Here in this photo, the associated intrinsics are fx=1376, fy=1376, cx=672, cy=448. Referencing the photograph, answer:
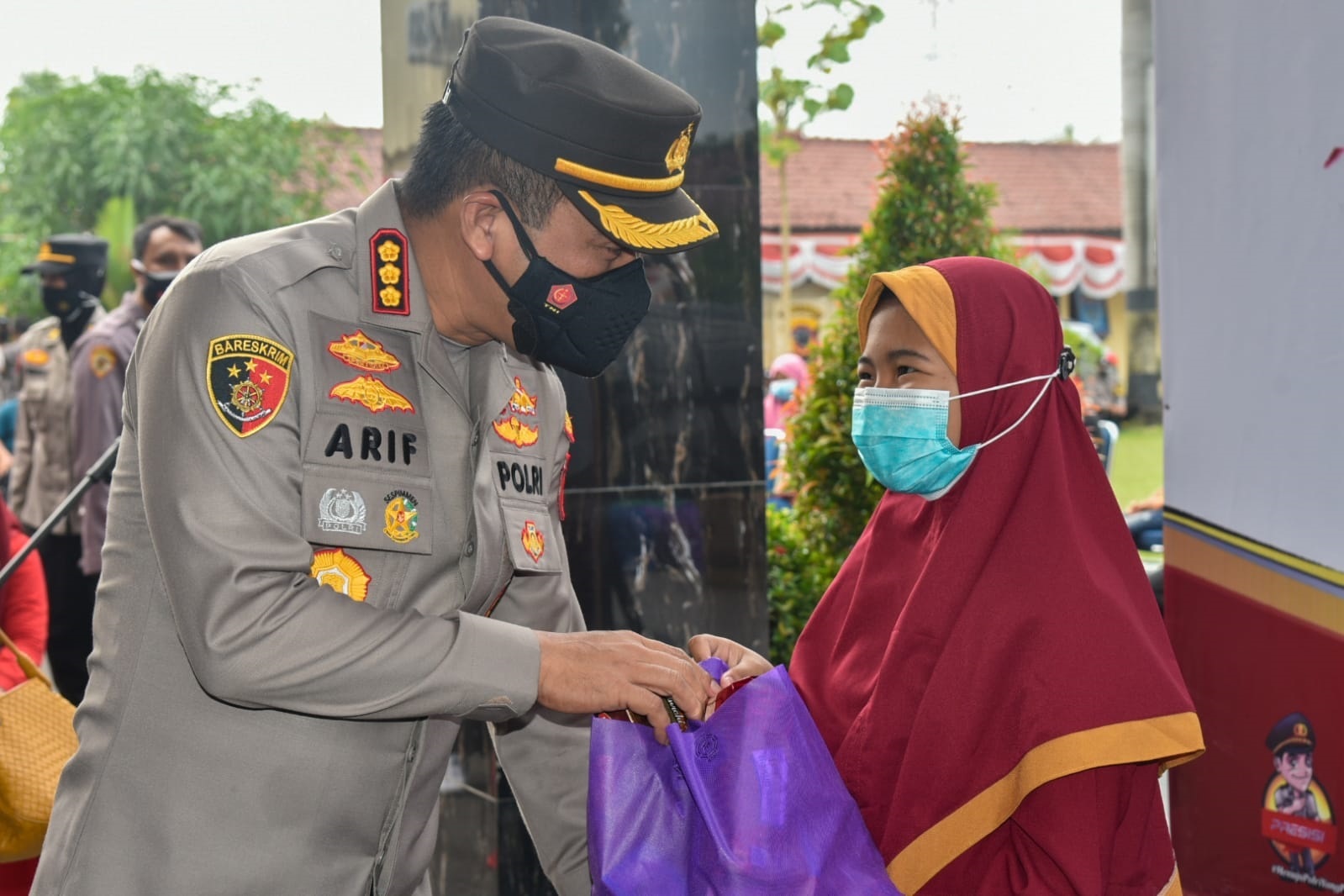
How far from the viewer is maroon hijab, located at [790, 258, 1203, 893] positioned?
6.86ft

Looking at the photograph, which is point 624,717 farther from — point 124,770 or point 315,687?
point 124,770

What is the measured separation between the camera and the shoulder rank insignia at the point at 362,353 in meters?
1.88

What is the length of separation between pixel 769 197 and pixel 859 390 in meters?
24.9

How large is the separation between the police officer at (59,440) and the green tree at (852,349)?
10.1 feet


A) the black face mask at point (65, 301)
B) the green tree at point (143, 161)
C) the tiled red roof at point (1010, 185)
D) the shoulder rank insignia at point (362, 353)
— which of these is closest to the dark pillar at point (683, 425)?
the shoulder rank insignia at point (362, 353)

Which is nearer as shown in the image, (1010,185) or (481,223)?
(481,223)

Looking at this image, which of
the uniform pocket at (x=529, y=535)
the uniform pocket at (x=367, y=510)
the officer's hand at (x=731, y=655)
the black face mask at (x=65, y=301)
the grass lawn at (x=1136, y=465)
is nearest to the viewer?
the uniform pocket at (x=367, y=510)

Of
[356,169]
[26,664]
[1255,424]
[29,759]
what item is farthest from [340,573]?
[356,169]

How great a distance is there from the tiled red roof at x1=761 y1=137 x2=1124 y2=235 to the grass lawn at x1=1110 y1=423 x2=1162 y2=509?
732cm

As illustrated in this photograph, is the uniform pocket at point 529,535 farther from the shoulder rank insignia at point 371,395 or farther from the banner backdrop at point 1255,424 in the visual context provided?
the banner backdrop at point 1255,424

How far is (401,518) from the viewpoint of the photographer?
74.3 inches

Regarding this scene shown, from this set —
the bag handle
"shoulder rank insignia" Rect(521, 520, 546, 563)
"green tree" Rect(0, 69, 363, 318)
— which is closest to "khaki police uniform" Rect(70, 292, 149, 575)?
the bag handle

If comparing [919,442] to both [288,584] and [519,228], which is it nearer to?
[519,228]

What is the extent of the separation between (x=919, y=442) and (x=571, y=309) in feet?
2.36
